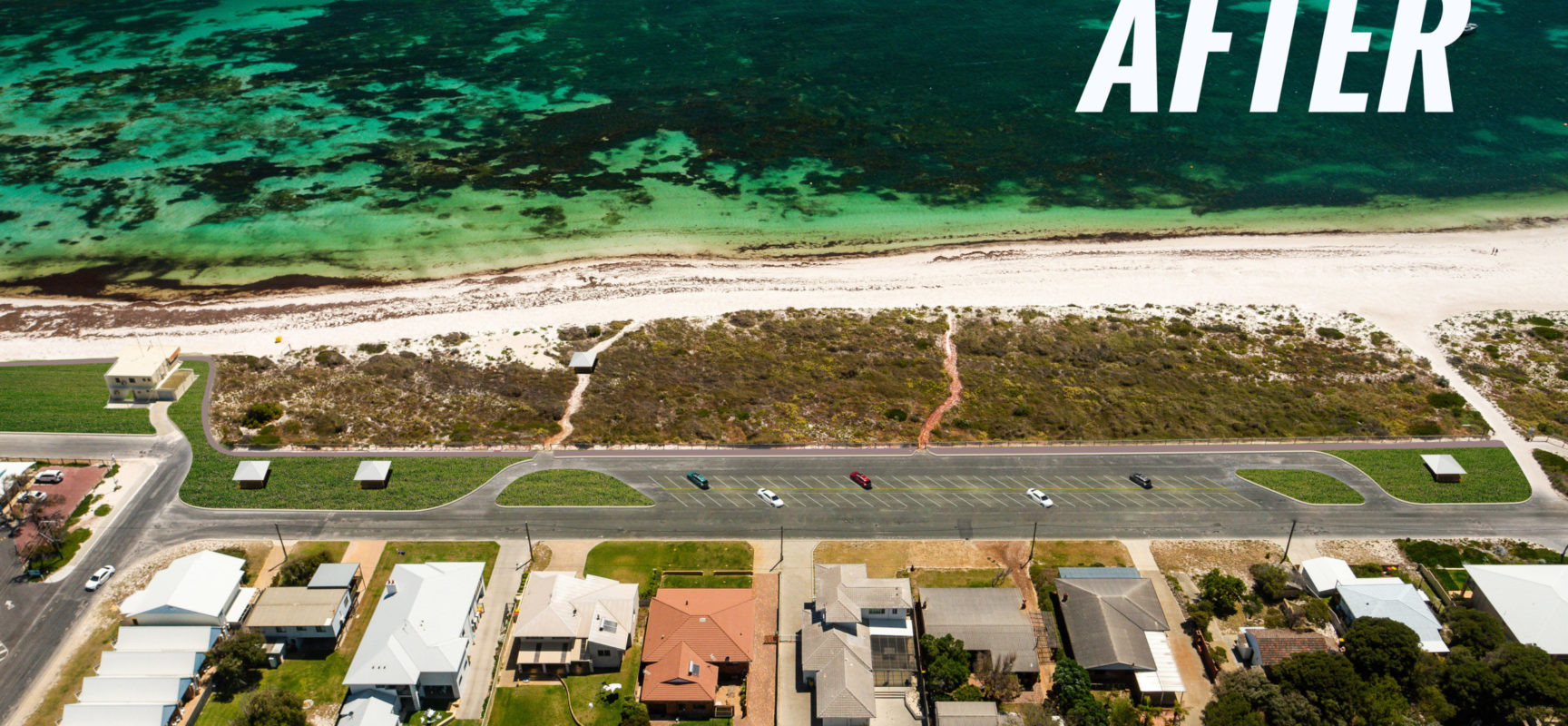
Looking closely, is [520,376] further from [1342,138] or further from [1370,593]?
[1342,138]

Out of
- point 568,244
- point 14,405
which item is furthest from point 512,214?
point 14,405

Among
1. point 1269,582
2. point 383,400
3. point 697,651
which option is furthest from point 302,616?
point 1269,582

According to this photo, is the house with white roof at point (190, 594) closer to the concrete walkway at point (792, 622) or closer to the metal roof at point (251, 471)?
the metal roof at point (251, 471)

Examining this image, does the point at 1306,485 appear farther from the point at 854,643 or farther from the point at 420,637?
the point at 420,637

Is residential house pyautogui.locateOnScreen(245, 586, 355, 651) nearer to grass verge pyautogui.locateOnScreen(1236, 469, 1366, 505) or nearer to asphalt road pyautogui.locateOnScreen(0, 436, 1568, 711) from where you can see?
asphalt road pyautogui.locateOnScreen(0, 436, 1568, 711)

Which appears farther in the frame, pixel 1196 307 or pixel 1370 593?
pixel 1196 307

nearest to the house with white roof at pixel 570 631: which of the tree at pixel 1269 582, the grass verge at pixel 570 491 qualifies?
the grass verge at pixel 570 491
